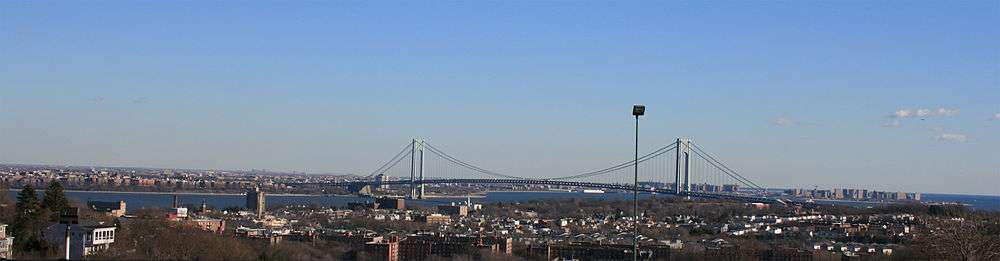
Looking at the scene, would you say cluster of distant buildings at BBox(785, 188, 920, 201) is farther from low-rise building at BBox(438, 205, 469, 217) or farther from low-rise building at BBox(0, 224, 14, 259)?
low-rise building at BBox(0, 224, 14, 259)

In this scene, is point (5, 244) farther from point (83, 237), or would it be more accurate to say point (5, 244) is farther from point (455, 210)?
point (455, 210)

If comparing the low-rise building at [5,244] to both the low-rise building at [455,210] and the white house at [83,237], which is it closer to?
the white house at [83,237]

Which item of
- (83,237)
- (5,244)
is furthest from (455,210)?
(5,244)

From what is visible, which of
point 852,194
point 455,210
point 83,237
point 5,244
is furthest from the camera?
point 852,194

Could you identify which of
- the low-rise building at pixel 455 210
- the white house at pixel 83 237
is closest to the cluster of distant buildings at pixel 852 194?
the low-rise building at pixel 455 210

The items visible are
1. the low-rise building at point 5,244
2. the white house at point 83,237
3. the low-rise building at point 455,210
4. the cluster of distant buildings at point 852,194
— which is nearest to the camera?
the low-rise building at point 5,244

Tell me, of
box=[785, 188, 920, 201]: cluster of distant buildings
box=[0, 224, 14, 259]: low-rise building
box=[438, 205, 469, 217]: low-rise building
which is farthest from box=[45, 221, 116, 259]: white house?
box=[785, 188, 920, 201]: cluster of distant buildings

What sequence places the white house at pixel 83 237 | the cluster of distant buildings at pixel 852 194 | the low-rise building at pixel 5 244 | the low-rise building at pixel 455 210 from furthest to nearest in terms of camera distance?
1. the cluster of distant buildings at pixel 852 194
2. the low-rise building at pixel 455 210
3. the white house at pixel 83 237
4. the low-rise building at pixel 5 244

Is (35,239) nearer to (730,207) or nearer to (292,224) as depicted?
(292,224)

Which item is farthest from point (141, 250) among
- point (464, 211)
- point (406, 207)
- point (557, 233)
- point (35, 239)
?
point (406, 207)

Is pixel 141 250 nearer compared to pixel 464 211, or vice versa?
pixel 141 250

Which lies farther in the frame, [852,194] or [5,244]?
[852,194]
